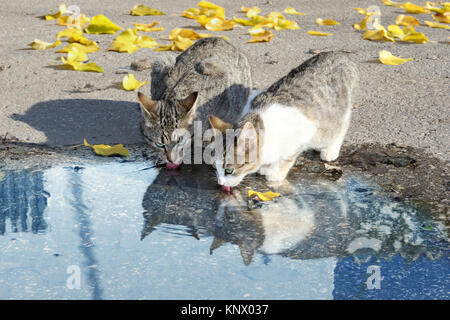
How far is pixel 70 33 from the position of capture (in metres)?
7.48

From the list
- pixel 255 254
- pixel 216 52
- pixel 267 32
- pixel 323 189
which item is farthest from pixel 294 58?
pixel 255 254

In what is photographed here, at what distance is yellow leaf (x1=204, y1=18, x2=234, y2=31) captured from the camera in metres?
8.02

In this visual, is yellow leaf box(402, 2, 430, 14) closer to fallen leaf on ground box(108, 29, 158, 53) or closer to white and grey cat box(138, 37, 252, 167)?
fallen leaf on ground box(108, 29, 158, 53)

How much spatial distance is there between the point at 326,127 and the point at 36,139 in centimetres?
239

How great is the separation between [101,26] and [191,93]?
11.7 ft

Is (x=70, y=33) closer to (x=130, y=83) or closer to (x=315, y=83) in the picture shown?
(x=130, y=83)

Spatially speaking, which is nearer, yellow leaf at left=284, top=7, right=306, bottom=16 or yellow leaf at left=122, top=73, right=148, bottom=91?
yellow leaf at left=122, top=73, right=148, bottom=91

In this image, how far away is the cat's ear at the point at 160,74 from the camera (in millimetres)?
5410

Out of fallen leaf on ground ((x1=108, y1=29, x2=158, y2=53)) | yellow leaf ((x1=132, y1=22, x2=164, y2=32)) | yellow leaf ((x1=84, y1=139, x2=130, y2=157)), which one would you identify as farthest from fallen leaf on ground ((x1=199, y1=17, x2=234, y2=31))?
yellow leaf ((x1=84, y1=139, x2=130, y2=157))

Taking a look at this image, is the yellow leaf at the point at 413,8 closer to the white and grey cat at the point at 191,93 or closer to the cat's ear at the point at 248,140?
the white and grey cat at the point at 191,93

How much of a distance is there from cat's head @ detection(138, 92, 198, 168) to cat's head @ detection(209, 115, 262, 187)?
1.54 feet

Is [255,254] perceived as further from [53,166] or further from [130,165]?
[53,166]

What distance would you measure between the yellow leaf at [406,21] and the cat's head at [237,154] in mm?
4792

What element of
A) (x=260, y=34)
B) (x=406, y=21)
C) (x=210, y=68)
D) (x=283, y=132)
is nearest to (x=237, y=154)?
(x=283, y=132)
